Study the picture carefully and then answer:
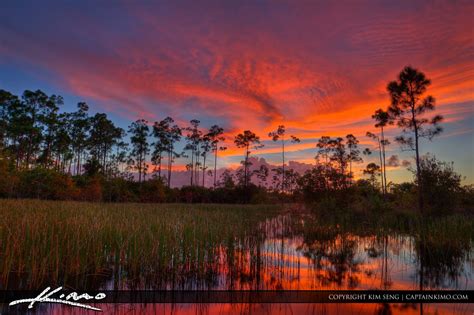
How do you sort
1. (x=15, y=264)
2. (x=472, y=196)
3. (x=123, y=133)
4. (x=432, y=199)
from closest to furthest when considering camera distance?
(x=15, y=264) < (x=432, y=199) < (x=472, y=196) < (x=123, y=133)

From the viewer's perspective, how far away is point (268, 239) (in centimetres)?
1402

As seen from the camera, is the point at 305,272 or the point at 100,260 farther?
the point at 305,272

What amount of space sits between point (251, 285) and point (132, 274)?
3.17 metres

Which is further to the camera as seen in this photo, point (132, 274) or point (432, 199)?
point (432, 199)

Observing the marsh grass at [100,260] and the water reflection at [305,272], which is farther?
the marsh grass at [100,260]

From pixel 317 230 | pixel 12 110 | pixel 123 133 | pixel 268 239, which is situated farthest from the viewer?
pixel 123 133

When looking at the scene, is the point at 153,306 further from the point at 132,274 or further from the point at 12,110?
the point at 12,110

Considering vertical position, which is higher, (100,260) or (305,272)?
(100,260)

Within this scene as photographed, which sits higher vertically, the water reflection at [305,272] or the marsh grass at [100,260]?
the marsh grass at [100,260]

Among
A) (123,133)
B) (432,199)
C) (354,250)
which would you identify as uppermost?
(123,133)

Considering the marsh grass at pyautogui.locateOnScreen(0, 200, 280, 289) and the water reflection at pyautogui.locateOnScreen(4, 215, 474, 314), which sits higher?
the marsh grass at pyautogui.locateOnScreen(0, 200, 280, 289)

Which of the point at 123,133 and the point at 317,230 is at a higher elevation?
the point at 123,133

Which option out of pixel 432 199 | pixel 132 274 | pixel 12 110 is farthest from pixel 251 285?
pixel 12 110

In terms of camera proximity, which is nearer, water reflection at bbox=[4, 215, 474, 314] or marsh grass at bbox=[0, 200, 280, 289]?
water reflection at bbox=[4, 215, 474, 314]
